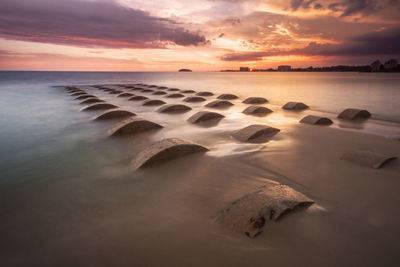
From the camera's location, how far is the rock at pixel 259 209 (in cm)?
298

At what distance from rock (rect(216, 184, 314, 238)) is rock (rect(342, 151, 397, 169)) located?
269 centimetres

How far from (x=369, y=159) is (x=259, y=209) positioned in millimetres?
3888

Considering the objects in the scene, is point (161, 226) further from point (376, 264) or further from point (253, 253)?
point (376, 264)

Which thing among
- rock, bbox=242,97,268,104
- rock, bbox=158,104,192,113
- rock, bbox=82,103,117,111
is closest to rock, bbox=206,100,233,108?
rock, bbox=158,104,192,113

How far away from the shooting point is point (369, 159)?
529 cm

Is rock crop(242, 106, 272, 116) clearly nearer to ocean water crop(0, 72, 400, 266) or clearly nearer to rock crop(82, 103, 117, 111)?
ocean water crop(0, 72, 400, 266)

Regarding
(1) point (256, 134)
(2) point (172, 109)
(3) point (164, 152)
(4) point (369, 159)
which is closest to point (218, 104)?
(2) point (172, 109)

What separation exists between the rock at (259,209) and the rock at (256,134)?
3904mm

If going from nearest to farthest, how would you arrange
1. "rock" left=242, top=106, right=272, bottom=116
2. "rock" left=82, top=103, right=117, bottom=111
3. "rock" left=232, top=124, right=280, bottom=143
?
1. "rock" left=232, top=124, right=280, bottom=143
2. "rock" left=242, top=106, right=272, bottom=116
3. "rock" left=82, top=103, right=117, bottom=111

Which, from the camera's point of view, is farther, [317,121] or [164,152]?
[317,121]

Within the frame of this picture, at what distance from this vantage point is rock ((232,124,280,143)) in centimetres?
746

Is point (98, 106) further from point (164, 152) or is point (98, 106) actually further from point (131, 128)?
point (164, 152)

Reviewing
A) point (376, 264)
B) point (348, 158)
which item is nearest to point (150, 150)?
point (376, 264)

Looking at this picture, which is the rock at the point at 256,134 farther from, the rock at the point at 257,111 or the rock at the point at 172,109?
the rock at the point at 172,109
